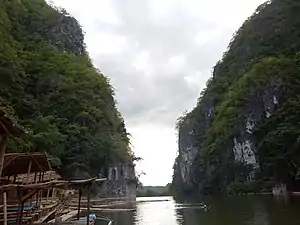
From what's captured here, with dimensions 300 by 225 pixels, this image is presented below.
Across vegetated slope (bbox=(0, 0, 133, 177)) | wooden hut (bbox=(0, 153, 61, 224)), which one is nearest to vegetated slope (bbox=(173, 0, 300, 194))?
vegetated slope (bbox=(0, 0, 133, 177))

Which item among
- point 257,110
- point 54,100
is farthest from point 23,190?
point 257,110

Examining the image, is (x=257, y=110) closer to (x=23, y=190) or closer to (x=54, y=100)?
(x=54, y=100)

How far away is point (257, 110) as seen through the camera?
253ft

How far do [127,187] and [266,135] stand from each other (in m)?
23.8

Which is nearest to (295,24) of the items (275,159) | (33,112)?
(275,159)

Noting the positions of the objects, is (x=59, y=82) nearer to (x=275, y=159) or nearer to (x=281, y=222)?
(x=275, y=159)

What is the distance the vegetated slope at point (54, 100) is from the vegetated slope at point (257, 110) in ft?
71.0

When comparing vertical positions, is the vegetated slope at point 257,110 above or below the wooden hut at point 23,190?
above

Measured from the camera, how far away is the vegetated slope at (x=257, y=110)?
67125 millimetres

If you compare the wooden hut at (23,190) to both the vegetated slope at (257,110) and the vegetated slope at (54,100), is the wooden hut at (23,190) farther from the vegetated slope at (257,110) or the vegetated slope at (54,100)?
the vegetated slope at (257,110)

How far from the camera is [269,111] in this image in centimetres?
7481

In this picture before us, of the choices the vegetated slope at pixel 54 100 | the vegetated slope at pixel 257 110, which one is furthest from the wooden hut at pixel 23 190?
the vegetated slope at pixel 257 110

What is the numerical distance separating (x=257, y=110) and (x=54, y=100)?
Answer: 36.3 meters

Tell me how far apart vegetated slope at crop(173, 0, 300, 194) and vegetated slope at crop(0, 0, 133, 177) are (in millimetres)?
21654
